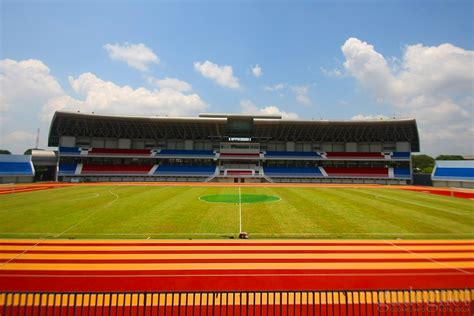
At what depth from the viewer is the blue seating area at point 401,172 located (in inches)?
2238

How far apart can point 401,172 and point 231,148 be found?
128 ft

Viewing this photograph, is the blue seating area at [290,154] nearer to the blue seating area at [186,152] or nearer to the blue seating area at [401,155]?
the blue seating area at [186,152]

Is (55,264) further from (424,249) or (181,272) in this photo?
(424,249)

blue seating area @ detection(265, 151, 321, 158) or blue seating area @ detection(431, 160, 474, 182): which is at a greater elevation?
blue seating area @ detection(265, 151, 321, 158)

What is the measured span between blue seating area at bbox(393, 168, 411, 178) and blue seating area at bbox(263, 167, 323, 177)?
16281mm

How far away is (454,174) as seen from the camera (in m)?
49.2

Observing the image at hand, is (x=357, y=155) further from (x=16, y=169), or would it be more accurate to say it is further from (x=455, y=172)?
(x=16, y=169)

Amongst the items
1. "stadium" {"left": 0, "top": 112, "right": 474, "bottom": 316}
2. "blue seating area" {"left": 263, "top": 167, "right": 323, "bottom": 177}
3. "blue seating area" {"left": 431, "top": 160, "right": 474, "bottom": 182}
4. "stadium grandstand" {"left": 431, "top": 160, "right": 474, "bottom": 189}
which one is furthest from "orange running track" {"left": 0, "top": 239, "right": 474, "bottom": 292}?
"blue seating area" {"left": 263, "top": 167, "right": 323, "bottom": 177}

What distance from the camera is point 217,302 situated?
8094 millimetres

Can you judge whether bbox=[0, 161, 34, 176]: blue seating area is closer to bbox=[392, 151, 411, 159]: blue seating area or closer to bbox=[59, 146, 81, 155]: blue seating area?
bbox=[59, 146, 81, 155]: blue seating area

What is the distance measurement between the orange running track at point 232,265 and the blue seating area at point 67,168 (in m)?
48.0

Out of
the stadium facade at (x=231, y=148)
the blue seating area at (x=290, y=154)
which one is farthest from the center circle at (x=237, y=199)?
the blue seating area at (x=290, y=154)

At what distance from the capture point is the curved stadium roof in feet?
185

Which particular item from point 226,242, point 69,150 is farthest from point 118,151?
point 226,242
